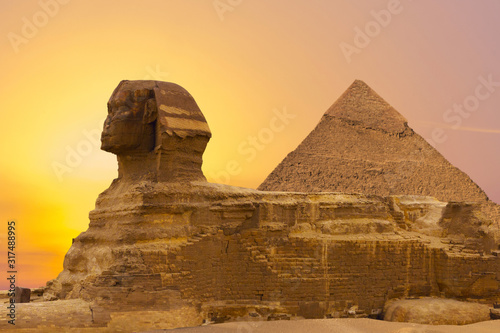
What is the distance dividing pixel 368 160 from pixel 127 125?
4144 cm

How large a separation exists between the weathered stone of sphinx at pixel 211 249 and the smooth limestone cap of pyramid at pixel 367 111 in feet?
131

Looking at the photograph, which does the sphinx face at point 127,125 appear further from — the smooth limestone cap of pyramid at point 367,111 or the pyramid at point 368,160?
the smooth limestone cap of pyramid at point 367,111

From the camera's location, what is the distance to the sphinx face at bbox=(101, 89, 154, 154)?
8812 mm

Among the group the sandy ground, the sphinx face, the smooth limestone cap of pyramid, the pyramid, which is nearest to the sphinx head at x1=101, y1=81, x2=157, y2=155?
the sphinx face

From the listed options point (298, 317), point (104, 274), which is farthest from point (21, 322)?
point (298, 317)

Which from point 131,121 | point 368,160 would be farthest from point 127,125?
point 368,160

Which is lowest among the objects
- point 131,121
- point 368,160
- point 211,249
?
point 211,249

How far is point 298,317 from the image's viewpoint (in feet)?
29.3

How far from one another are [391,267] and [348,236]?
1.01 meters

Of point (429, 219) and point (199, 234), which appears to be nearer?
point (199, 234)

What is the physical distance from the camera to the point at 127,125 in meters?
8.82

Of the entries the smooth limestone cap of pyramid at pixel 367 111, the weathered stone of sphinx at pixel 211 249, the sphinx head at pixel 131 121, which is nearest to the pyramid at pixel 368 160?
the smooth limestone cap of pyramid at pixel 367 111

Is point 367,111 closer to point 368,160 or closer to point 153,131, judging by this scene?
point 368,160

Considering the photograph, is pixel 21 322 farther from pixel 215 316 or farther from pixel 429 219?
pixel 429 219
